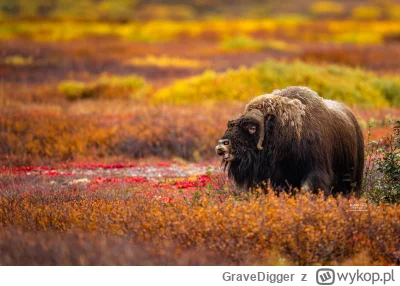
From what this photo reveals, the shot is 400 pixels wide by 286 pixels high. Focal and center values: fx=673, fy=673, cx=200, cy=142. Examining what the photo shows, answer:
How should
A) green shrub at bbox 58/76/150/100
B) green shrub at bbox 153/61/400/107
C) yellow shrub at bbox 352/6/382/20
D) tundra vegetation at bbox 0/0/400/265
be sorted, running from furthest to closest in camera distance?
1. yellow shrub at bbox 352/6/382/20
2. green shrub at bbox 58/76/150/100
3. green shrub at bbox 153/61/400/107
4. tundra vegetation at bbox 0/0/400/265

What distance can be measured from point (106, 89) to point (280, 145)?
20.8 meters

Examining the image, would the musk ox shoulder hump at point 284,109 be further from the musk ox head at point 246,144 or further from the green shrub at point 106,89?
the green shrub at point 106,89

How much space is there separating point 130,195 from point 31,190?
174cm

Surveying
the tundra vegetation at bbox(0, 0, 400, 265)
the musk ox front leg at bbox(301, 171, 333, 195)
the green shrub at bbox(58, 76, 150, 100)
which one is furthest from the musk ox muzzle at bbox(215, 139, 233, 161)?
the green shrub at bbox(58, 76, 150, 100)

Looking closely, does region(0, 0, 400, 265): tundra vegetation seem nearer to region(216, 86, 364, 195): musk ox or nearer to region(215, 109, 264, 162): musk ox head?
region(216, 86, 364, 195): musk ox

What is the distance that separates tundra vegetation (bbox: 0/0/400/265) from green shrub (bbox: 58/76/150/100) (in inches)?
3.3

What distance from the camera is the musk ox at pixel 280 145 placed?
8.66 m

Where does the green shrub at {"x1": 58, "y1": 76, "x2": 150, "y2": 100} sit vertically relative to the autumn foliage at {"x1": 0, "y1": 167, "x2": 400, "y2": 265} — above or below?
below

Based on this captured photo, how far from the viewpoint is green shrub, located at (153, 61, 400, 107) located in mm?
24844

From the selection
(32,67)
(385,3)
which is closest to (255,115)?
(32,67)

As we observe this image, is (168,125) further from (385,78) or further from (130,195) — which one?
(385,78)

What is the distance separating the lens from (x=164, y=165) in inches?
635

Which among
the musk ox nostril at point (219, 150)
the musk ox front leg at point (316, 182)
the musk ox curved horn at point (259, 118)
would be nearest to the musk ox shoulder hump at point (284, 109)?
the musk ox curved horn at point (259, 118)
